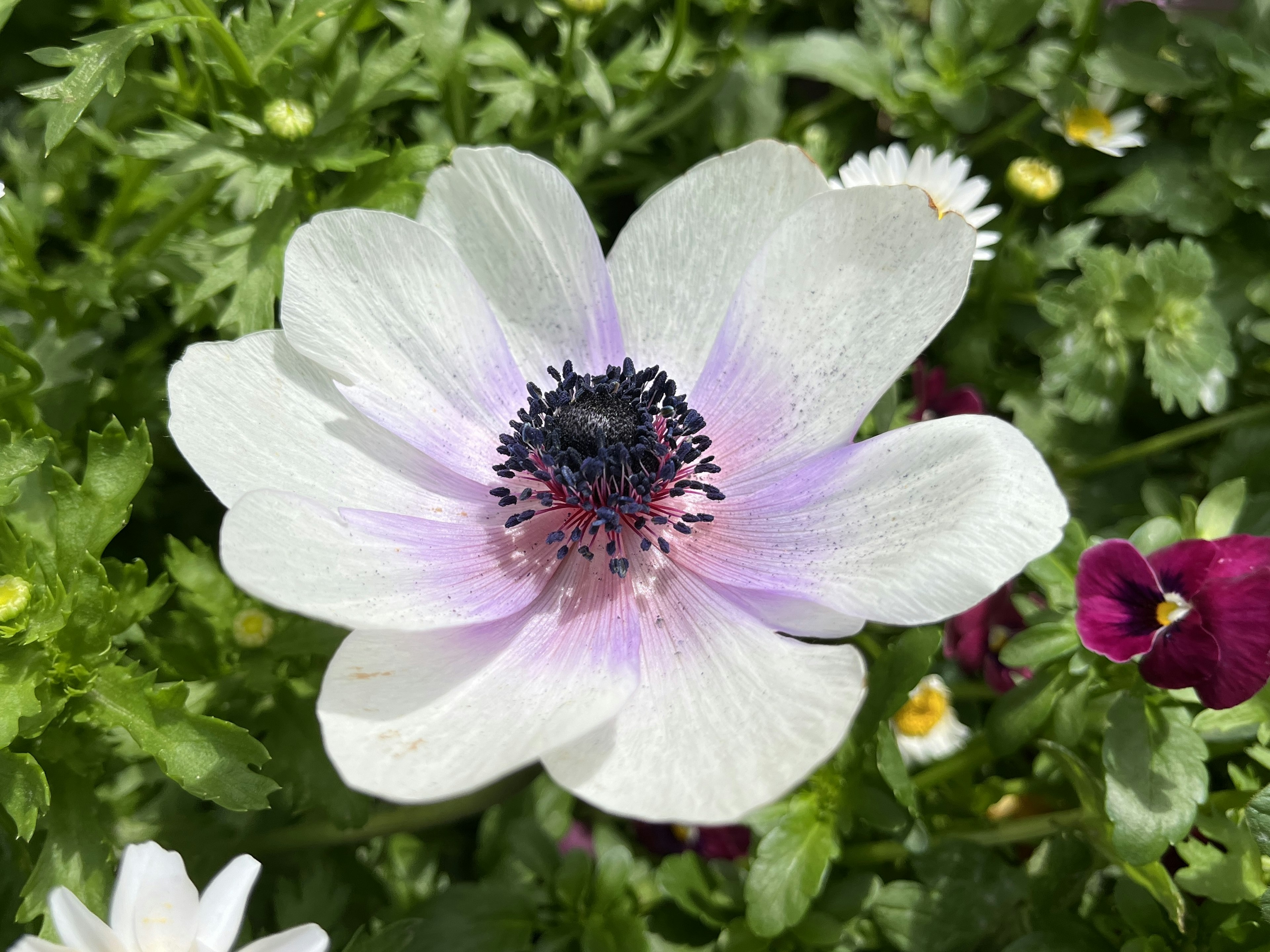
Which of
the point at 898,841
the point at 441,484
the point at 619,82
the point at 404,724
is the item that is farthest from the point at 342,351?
the point at 898,841

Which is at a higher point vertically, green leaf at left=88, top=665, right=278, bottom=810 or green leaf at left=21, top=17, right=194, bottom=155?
green leaf at left=21, top=17, right=194, bottom=155

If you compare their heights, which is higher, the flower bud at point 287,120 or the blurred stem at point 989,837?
the flower bud at point 287,120

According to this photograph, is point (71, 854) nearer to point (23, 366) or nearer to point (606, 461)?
point (23, 366)

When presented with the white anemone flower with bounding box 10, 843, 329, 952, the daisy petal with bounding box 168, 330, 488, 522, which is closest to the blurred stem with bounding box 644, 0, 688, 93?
the daisy petal with bounding box 168, 330, 488, 522

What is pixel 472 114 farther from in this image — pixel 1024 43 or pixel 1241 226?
pixel 1241 226

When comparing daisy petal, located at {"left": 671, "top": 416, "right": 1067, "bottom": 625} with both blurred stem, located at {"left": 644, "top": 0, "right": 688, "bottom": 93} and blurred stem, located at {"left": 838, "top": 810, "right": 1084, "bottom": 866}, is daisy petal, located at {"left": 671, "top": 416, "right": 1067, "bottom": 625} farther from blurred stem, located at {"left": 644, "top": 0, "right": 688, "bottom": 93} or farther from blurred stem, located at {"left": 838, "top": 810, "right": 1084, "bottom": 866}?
blurred stem, located at {"left": 644, "top": 0, "right": 688, "bottom": 93}

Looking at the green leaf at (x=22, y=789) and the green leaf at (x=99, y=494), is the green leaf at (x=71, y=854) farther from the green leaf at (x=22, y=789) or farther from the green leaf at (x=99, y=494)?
the green leaf at (x=99, y=494)

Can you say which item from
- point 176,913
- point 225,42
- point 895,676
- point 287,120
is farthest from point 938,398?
point 176,913

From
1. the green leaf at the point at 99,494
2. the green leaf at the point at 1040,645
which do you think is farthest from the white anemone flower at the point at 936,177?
the green leaf at the point at 99,494
